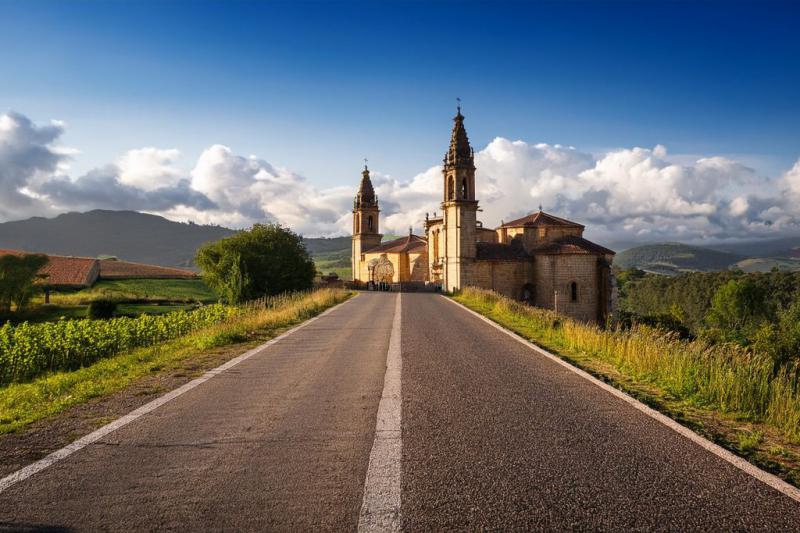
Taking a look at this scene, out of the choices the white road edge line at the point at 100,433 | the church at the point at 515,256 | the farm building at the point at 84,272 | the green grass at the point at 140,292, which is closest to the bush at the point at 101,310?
the green grass at the point at 140,292

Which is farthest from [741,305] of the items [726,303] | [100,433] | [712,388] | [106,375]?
[100,433]

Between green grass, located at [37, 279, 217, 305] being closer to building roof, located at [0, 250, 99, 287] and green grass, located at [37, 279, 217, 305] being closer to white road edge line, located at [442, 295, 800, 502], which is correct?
building roof, located at [0, 250, 99, 287]

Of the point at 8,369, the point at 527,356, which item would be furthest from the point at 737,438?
the point at 8,369

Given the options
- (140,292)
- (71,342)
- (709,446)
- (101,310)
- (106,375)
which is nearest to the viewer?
Result: (709,446)

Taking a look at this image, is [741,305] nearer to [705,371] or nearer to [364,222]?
[364,222]

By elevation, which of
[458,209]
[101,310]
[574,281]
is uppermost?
[458,209]

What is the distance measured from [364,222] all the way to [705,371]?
56.7 metres

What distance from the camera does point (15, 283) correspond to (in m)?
39.3

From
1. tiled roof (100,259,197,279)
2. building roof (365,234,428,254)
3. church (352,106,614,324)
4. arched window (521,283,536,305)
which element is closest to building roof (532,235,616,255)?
church (352,106,614,324)

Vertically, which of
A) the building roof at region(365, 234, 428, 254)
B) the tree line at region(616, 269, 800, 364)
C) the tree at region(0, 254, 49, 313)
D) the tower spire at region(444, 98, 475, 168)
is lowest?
the tree line at region(616, 269, 800, 364)

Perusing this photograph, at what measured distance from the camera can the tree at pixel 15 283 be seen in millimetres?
38688

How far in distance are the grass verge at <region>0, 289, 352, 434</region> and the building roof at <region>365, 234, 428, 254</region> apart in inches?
1585

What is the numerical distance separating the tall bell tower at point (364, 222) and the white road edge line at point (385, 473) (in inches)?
2203

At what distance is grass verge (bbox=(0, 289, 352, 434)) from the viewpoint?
5997 millimetres
